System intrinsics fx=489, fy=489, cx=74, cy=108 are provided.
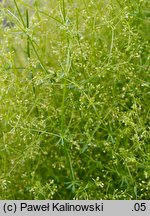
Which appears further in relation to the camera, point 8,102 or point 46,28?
point 46,28

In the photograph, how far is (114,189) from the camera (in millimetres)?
1467

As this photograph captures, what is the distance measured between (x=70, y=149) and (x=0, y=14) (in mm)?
473

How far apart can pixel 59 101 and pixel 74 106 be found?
0.43 feet

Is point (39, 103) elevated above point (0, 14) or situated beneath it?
situated beneath

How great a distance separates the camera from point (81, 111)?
143cm

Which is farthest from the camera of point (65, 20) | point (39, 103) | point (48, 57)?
point (48, 57)

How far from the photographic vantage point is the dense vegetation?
4.62ft

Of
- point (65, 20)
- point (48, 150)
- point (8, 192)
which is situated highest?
point (65, 20)

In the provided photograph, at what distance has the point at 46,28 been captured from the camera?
1726mm

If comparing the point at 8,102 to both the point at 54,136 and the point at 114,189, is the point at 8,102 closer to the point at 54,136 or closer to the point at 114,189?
the point at 54,136

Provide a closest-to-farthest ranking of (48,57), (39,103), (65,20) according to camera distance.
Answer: (65,20)
(39,103)
(48,57)

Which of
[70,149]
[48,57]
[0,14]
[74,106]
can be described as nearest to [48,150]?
[70,149]

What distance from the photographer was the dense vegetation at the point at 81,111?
1.41 m

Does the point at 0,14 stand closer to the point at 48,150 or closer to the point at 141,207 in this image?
the point at 48,150
